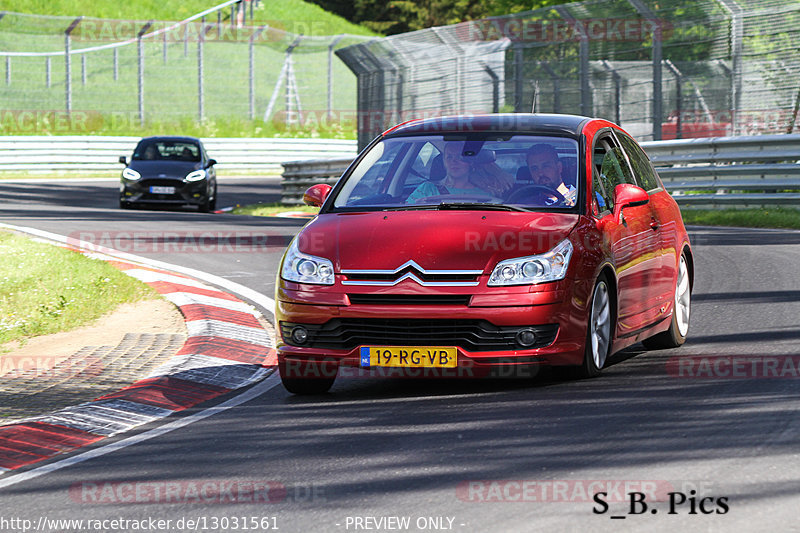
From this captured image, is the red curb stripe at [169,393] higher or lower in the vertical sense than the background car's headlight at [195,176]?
lower

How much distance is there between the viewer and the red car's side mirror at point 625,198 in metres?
7.88

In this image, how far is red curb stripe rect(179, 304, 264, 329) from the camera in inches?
405

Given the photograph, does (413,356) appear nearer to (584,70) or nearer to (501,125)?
(501,125)

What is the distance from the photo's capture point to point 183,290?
11.9 meters

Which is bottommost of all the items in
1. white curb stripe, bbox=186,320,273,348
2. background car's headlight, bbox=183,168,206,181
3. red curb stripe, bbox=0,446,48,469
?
red curb stripe, bbox=0,446,48,469

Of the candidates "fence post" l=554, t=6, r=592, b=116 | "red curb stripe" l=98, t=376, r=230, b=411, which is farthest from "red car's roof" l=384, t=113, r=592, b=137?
"fence post" l=554, t=6, r=592, b=116

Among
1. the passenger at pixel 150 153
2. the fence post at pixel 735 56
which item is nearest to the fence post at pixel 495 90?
the fence post at pixel 735 56

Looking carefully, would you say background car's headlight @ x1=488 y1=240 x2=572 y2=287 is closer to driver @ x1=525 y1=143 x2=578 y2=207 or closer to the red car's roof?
driver @ x1=525 y1=143 x2=578 y2=207

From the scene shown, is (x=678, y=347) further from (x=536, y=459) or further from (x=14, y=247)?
(x=14, y=247)

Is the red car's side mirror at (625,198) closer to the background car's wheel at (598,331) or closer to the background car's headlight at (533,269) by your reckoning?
the background car's wheel at (598,331)

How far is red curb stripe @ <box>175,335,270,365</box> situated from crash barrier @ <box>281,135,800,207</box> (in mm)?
11491

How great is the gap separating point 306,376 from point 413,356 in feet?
2.61

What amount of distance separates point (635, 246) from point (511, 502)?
3442 millimetres

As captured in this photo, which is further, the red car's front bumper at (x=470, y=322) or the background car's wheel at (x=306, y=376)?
the background car's wheel at (x=306, y=376)
